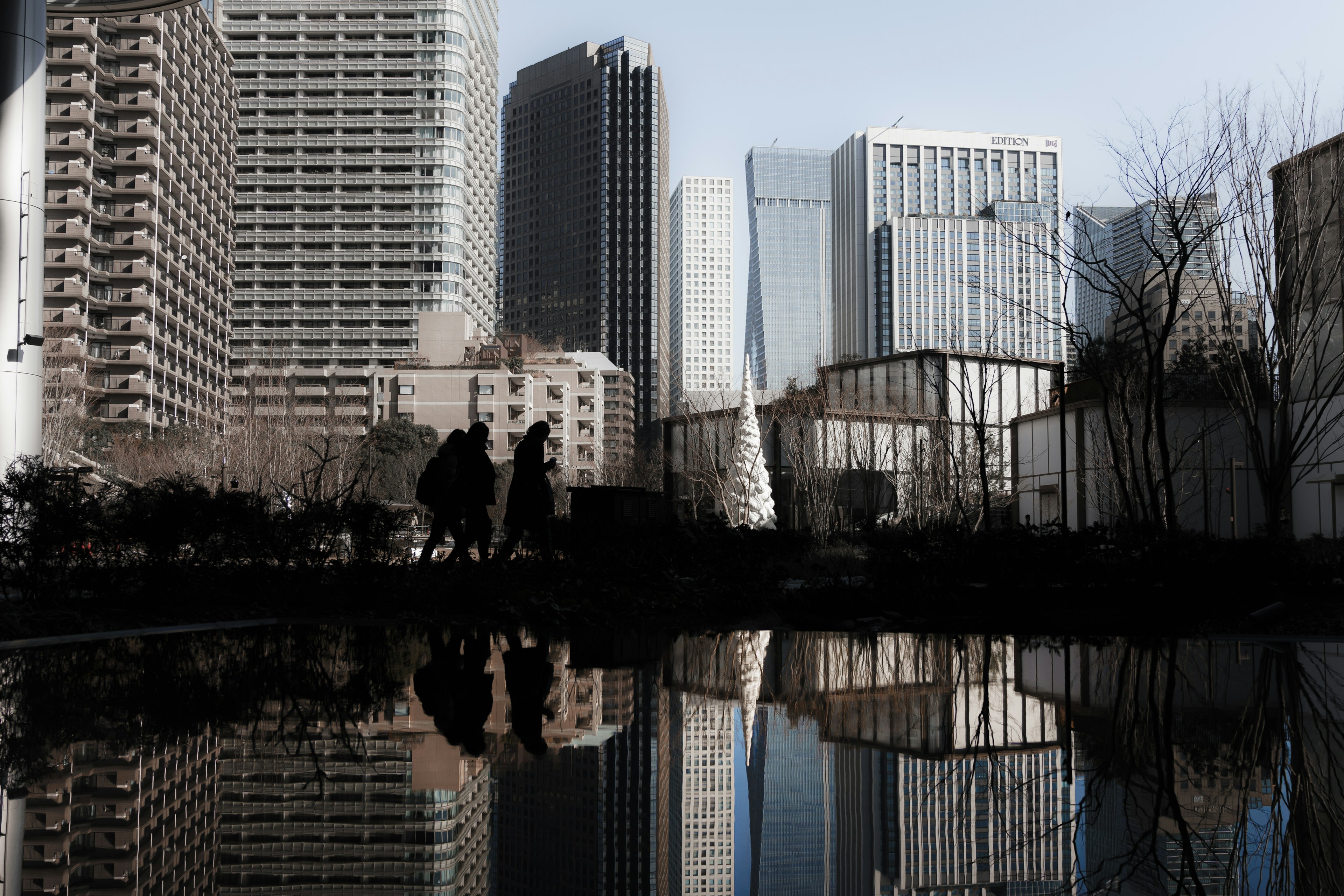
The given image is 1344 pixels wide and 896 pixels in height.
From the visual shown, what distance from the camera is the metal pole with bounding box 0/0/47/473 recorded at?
56.5ft

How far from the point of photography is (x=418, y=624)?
1062 centimetres

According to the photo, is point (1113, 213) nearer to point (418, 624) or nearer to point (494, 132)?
point (418, 624)

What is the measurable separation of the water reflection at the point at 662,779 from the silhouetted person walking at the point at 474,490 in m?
5.78

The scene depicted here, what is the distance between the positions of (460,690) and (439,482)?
7.19 m

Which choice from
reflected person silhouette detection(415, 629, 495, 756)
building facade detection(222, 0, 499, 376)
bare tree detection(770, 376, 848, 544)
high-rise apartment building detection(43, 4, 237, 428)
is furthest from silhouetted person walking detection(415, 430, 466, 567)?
building facade detection(222, 0, 499, 376)

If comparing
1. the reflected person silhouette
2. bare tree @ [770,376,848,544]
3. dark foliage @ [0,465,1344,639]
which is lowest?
the reflected person silhouette

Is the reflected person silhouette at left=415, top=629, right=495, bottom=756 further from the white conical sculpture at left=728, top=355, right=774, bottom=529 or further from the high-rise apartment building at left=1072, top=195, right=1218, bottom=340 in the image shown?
the white conical sculpture at left=728, top=355, right=774, bottom=529

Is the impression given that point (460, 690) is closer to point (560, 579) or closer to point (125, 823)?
point (125, 823)

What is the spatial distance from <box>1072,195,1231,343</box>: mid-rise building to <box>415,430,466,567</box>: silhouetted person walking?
9.42m

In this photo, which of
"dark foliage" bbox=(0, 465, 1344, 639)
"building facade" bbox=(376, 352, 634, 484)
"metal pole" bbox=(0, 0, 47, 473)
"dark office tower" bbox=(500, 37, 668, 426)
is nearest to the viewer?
"dark foliage" bbox=(0, 465, 1344, 639)

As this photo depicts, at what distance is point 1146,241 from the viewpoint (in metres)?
15.1

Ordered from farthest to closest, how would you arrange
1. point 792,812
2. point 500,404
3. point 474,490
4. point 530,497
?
point 500,404, point 530,497, point 474,490, point 792,812

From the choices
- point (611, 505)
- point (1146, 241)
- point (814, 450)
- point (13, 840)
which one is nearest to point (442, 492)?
point (611, 505)

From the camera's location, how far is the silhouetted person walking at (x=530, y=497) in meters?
13.8
